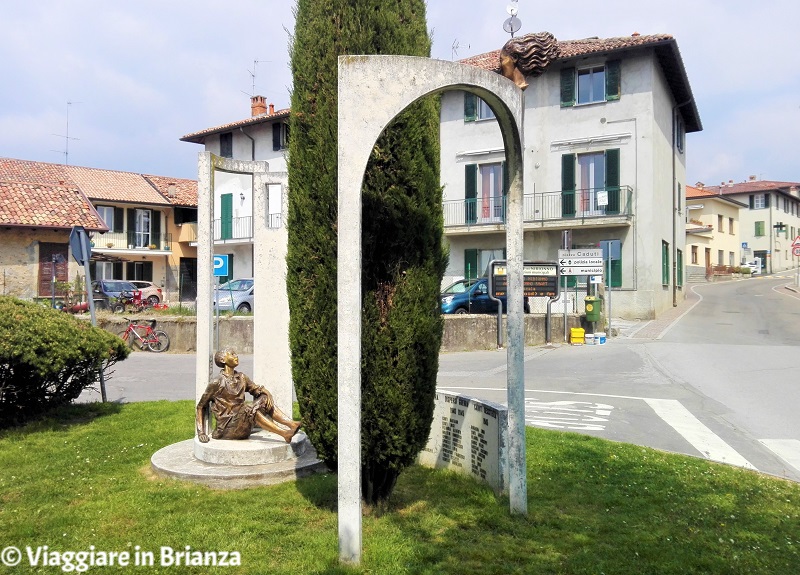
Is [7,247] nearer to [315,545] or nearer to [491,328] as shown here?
[491,328]

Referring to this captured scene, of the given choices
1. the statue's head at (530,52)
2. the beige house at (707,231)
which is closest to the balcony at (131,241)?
the beige house at (707,231)

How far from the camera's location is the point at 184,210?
44812mm

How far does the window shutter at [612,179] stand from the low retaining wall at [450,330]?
7.22 m

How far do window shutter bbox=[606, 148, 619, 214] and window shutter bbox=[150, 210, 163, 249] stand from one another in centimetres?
2948

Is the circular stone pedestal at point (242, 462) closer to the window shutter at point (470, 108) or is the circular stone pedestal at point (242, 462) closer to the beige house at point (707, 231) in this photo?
the window shutter at point (470, 108)

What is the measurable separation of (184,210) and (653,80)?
30.8m

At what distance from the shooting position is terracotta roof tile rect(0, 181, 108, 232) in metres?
25.9

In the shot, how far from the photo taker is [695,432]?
8.15 meters

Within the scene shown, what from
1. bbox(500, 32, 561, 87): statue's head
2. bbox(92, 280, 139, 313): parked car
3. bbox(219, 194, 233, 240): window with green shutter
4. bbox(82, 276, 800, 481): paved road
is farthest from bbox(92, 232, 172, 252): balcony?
bbox(500, 32, 561, 87): statue's head

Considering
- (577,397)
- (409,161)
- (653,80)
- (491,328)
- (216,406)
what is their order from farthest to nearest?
(653,80) < (491,328) < (577,397) < (216,406) < (409,161)

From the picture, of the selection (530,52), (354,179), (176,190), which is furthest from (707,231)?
(354,179)

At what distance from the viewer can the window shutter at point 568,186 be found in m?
26.0

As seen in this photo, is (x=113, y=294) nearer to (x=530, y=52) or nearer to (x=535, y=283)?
(x=535, y=283)

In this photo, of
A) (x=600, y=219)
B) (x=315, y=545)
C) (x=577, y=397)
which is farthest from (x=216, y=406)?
(x=600, y=219)
